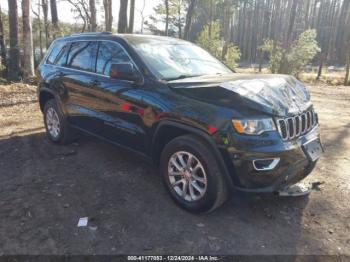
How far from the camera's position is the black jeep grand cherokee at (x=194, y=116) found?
3.13 meters

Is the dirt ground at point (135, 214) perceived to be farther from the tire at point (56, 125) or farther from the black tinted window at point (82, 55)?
the black tinted window at point (82, 55)

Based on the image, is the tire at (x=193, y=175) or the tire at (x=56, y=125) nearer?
the tire at (x=193, y=175)

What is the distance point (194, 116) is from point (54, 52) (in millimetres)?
3666

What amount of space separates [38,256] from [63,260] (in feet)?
0.78

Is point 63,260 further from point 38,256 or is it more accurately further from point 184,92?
point 184,92

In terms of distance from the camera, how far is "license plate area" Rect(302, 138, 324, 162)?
3.42 m

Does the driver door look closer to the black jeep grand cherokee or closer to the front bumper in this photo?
the black jeep grand cherokee

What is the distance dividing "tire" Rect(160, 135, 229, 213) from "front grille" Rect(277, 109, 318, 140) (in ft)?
2.39

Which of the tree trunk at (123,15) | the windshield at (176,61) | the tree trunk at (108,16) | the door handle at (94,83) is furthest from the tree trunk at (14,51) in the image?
the windshield at (176,61)

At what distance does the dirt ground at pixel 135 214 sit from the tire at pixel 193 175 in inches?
6.9

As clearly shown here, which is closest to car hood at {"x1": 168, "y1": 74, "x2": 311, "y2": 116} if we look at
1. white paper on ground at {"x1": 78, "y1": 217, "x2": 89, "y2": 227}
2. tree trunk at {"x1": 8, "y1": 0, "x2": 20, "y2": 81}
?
white paper on ground at {"x1": 78, "y1": 217, "x2": 89, "y2": 227}

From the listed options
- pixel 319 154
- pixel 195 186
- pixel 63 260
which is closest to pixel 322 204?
pixel 319 154

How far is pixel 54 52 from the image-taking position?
5.87 m

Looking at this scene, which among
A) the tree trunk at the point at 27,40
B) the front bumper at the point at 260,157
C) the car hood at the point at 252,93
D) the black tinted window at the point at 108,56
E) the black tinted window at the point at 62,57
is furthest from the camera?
the tree trunk at the point at 27,40
